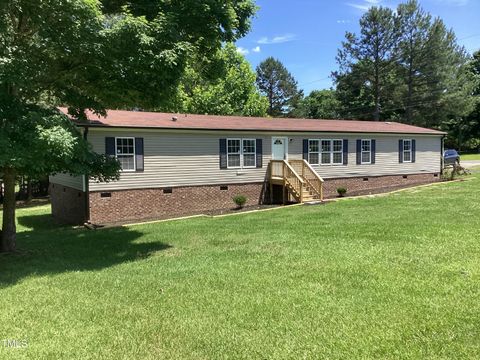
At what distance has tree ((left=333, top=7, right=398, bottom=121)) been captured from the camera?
44.2 m

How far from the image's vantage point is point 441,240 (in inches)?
328

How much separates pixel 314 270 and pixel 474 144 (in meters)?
58.7

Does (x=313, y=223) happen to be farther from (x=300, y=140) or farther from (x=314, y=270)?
(x=300, y=140)

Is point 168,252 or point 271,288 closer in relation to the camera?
point 271,288

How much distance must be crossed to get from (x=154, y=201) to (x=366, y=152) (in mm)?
11279

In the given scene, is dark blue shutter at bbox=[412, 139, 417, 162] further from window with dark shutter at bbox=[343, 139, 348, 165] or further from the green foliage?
the green foliage

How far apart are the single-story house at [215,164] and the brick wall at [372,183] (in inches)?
2.0

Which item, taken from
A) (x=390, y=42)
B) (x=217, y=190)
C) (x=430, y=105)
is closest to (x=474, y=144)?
(x=430, y=105)

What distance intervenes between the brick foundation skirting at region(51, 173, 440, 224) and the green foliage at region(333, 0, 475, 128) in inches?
1123

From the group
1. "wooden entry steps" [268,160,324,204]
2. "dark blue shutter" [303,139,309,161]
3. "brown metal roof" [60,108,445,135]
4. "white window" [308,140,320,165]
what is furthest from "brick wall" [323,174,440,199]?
"brown metal roof" [60,108,445,135]

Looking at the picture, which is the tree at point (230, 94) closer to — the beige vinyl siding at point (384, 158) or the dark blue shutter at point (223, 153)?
the beige vinyl siding at point (384, 158)

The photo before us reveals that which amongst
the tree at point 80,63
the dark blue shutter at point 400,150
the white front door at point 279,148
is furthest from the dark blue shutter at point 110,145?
the dark blue shutter at point 400,150

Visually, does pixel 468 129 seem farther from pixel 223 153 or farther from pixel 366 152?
pixel 223 153

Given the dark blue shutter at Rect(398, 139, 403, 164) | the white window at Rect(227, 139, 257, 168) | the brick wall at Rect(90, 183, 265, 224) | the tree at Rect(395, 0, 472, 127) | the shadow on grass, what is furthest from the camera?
the tree at Rect(395, 0, 472, 127)
